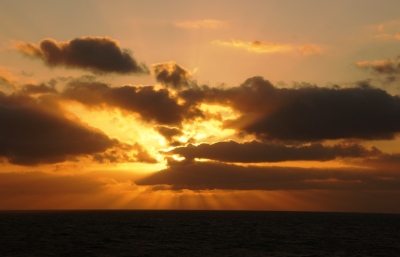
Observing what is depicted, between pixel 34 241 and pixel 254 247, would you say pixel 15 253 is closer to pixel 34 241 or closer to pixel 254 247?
pixel 34 241

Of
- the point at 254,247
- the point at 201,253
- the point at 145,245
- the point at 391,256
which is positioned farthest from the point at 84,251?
the point at 391,256

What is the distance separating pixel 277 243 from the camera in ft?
365

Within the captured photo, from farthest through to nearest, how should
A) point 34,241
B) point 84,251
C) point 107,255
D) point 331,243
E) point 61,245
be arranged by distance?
point 331,243
point 34,241
point 61,245
point 84,251
point 107,255

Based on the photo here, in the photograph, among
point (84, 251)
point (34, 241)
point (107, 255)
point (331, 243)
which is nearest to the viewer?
point (107, 255)

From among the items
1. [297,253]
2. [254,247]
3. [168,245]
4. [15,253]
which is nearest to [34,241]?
[15,253]

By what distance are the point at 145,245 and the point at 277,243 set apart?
32.8 m

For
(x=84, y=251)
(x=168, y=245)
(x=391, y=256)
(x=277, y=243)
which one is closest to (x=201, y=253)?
(x=168, y=245)

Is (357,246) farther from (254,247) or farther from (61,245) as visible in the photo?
(61,245)

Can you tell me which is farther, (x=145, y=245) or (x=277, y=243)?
(x=277, y=243)

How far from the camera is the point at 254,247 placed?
329 feet

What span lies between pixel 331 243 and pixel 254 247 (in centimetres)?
2760

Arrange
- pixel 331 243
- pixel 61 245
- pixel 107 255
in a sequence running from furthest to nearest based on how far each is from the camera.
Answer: pixel 331 243 → pixel 61 245 → pixel 107 255

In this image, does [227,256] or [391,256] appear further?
[391,256]

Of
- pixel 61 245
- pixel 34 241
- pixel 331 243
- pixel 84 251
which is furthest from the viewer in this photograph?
pixel 331 243
